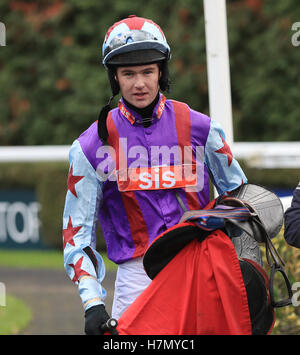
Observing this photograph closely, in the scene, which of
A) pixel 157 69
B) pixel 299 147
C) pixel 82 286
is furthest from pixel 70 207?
pixel 299 147

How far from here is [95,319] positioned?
9.29 ft

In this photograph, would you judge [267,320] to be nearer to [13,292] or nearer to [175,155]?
[175,155]

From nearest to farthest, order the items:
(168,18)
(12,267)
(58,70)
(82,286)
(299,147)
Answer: (82,286), (299,147), (12,267), (168,18), (58,70)

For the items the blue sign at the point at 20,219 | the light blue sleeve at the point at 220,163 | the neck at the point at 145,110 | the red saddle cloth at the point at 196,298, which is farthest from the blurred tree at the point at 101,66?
the red saddle cloth at the point at 196,298

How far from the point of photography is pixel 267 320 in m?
2.80

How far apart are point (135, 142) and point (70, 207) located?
359 millimetres

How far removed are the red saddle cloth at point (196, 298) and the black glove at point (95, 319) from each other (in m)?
0.07

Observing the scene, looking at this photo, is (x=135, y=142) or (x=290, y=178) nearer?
(x=135, y=142)

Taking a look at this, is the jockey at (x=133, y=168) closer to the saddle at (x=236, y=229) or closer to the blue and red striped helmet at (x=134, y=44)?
the blue and red striped helmet at (x=134, y=44)

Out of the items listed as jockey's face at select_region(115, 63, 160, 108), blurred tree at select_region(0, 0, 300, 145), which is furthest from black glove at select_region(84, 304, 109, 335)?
blurred tree at select_region(0, 0, 300, 145)

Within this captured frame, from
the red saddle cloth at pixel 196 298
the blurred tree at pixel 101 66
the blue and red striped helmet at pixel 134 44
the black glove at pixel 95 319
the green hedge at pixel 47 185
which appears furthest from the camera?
the blurred tree at pixel 101 66

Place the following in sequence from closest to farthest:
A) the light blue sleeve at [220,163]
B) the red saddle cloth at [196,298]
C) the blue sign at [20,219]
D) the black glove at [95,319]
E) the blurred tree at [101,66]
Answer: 1. the red saddle cloth at [196,298]
2. the black glove at [95,319]
3. the light blue sleeve at [220,163]
4. the blue sign at [20,219]
5. the blurred tree at [101,66]

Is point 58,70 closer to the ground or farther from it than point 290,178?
farther from it

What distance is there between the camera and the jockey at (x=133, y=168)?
302 centimetres
